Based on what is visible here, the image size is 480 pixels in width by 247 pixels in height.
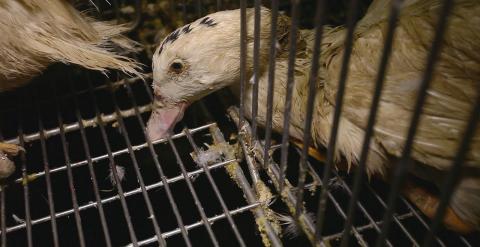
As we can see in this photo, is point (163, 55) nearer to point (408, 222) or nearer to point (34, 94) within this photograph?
point (34, 94)

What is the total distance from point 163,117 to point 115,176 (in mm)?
167

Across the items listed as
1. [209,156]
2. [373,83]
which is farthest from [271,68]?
[209,156]

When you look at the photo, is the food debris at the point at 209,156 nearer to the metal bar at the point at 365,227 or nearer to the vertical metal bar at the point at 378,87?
the metal bar at the point at 365,227

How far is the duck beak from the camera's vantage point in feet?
3.12

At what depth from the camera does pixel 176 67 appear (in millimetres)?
894

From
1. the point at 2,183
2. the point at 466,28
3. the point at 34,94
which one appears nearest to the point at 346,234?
the point at 466,28

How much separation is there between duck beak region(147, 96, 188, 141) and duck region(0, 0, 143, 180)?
11 centimetres

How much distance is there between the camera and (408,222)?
2.83 ft

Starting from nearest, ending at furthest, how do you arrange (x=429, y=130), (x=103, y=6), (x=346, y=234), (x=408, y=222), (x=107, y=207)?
(x=346, y=234) < (x=429, y=130) < (x=408, y=222) < (x=107, y=207) < (x=103, y=6)

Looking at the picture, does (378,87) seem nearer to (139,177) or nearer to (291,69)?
(291,69)

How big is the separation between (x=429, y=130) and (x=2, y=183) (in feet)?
2.55

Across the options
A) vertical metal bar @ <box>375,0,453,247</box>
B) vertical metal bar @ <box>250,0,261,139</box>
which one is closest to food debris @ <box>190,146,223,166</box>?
vertical metal bar @ <box>250,0,261,139</box>

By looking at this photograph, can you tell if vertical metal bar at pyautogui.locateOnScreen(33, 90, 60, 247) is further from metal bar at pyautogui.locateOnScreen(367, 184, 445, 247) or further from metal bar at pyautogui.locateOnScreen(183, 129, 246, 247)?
metal bar at pyautogui.locateOnScreen(367, 184, 445, 247)

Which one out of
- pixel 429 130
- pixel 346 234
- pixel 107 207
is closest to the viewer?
pixel 346 234
